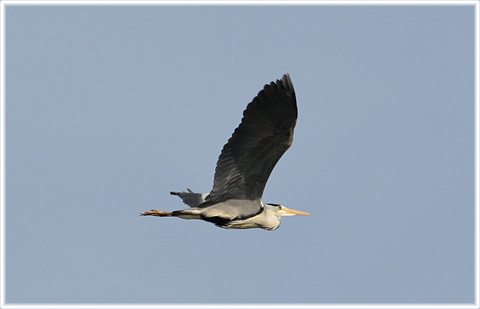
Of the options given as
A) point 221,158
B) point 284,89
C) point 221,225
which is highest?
point 284,89

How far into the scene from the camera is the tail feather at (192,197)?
1327 centimetres

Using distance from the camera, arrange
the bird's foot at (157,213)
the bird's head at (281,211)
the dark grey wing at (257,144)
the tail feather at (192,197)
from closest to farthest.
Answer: the dark grey wing at (257,144), the bird's foot at (157,213), the tail feather at (192,197), the bird's head at (281,211)

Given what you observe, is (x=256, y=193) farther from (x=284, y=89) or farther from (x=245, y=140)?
(x=284, y=89)

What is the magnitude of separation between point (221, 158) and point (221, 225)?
1.43 meters

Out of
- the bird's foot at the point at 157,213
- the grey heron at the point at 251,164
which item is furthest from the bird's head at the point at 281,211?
the bird's foot at the point at 157,213

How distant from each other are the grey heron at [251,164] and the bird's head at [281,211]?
118mm

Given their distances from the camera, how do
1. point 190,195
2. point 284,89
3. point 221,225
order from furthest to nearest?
point 190,195, point 221,225, point 284,89

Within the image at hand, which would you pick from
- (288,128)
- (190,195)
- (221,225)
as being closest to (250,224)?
(221,225)

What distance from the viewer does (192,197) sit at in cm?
1373

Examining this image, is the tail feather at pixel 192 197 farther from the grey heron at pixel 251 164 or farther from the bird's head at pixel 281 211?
the bird's head at pixel 281 211

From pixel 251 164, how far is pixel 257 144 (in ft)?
1.39

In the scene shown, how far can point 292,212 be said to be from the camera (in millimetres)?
14016

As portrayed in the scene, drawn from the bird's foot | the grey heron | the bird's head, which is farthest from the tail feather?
the bird's head

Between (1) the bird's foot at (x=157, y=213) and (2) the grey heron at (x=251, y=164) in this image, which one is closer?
(2) the grey heron at (x=251, y=164)
